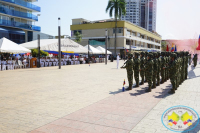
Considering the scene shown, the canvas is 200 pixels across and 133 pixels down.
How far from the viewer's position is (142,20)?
479ft

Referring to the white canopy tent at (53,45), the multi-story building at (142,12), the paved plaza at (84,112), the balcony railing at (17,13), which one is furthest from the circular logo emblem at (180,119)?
the multi-story building at (142,12)

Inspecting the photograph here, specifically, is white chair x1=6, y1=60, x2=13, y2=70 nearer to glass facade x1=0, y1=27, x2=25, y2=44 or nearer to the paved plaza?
the paved plaza

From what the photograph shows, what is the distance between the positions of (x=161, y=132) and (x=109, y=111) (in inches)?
72.5

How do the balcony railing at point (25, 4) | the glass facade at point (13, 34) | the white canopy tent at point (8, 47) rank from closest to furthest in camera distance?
the white canopy tent at point (8, 47) → the glass facade at point (13, 34) → the balcony railing at point (25, 4)

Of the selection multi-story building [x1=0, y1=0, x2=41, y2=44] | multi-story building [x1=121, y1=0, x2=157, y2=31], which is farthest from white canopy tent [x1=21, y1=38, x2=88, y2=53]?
multi-story building [x1=121, y1=0, x2=157, y2=31]

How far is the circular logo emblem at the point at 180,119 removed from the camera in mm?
4453

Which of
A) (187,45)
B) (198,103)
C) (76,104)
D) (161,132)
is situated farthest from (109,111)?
(187,45)

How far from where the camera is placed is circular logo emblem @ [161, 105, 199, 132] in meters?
4.45

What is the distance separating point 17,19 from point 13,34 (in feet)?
15.3

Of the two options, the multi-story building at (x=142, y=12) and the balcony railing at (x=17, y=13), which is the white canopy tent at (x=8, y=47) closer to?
the balcony railing at (x=17, y=13)

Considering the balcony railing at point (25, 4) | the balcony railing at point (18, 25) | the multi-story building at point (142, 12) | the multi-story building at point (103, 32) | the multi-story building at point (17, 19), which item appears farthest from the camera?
the multi-story building at point (142, 12)

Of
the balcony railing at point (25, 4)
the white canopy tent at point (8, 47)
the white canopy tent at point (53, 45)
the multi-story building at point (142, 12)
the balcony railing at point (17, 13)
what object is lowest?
the white canopy tent at point (8, 47)

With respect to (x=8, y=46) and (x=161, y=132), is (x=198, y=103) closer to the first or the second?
(x=161, y=132)

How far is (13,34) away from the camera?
127 ft
